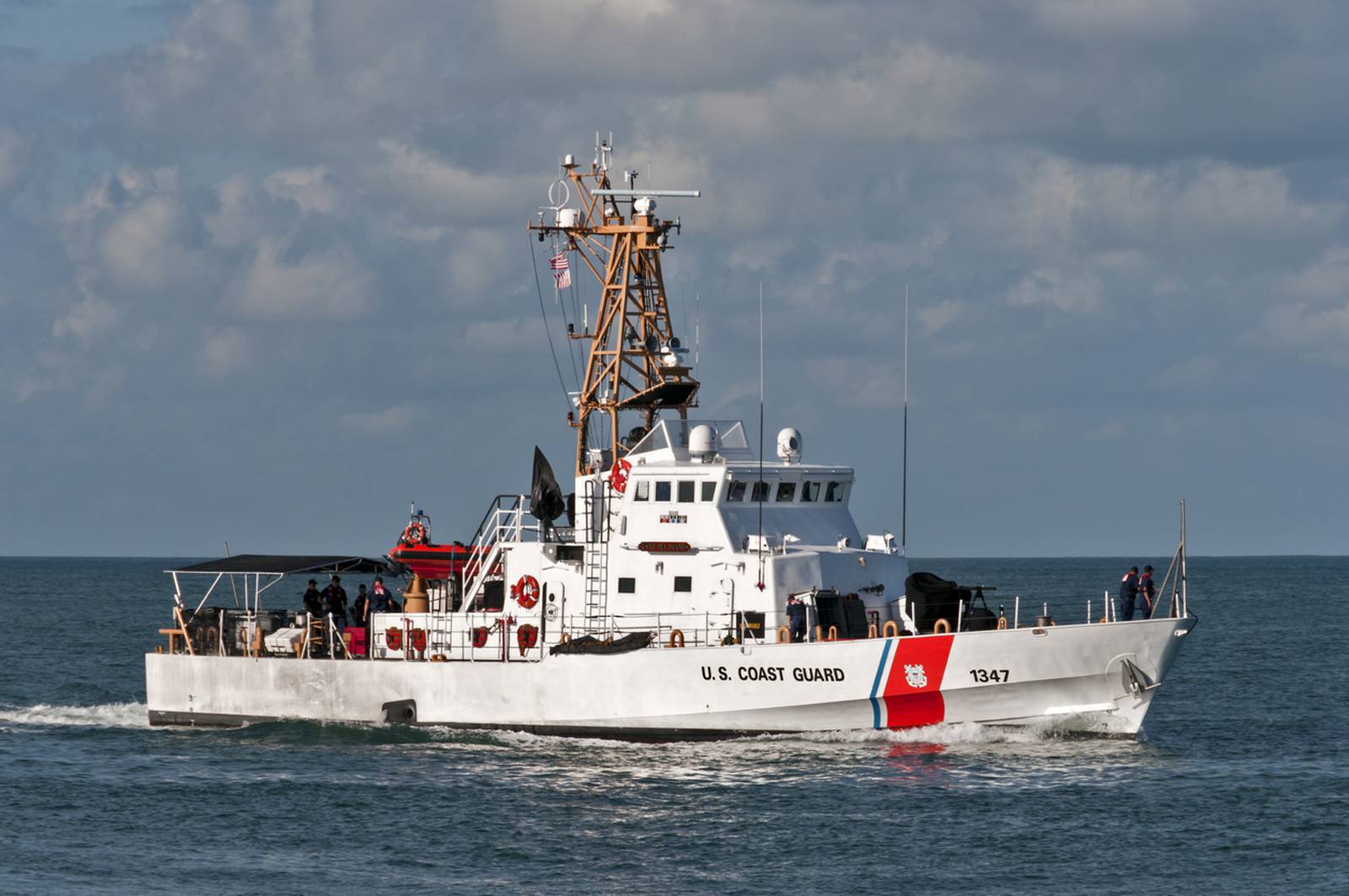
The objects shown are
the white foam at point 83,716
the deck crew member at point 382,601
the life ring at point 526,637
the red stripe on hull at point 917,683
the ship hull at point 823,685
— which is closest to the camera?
the ship hull at point 823,685

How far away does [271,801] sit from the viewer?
1053 inches

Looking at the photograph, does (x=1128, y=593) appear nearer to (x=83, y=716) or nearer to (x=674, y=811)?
(x=674, y=811)

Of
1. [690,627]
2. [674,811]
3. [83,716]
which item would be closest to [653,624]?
[690,627]

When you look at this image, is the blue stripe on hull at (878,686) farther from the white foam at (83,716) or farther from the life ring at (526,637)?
the white foam at (83,716)

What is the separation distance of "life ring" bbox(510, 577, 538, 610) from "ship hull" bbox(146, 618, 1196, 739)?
1202 millimetres

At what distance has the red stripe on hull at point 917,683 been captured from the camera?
27.3 meters

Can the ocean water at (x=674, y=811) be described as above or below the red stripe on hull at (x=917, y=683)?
below

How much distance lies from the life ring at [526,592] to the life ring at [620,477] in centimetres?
219

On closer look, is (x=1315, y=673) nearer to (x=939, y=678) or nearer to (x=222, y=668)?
(x=939, y=678)

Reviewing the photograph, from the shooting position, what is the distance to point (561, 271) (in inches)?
1298

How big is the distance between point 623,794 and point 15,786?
10.4 m

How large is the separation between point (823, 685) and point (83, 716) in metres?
17.3

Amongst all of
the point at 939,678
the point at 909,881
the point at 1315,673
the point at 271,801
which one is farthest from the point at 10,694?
the point at 1315,673

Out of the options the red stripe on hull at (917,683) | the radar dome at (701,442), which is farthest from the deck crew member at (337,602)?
the red stripe on hull at (917,683)
